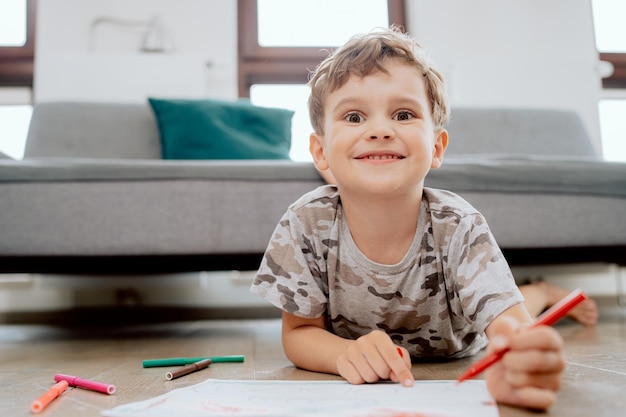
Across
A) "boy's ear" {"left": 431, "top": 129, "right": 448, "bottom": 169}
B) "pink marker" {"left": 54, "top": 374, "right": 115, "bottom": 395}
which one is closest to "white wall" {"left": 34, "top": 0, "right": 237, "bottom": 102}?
"boy's ear" {"left": 431, "top": 129, "right": 448, "bottom": 169}

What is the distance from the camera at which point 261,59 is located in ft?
8.20

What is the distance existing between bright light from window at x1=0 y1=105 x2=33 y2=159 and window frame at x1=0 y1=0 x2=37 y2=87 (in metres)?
0.12

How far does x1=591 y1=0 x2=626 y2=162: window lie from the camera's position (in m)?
2.59

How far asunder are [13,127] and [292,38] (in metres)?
1.40

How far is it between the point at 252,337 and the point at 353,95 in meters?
0.67

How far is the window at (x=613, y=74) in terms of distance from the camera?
2586 mm

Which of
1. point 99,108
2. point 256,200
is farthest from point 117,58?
point 256,200

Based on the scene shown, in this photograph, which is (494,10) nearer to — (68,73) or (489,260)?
(68,73)

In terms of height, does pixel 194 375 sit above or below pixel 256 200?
below

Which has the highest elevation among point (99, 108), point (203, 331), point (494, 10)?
point (494, 10)

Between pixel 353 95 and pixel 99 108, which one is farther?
pixel 99 108

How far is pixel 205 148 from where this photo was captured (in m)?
1.61

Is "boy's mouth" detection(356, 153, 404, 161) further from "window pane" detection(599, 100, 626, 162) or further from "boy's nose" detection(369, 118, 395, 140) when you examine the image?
"window pane" detection(599, 100, 626, 162)

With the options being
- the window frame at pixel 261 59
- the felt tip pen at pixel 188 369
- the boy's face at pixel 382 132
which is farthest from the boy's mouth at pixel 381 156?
the window frame at pixel 261 59
